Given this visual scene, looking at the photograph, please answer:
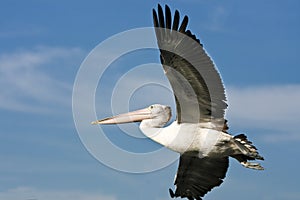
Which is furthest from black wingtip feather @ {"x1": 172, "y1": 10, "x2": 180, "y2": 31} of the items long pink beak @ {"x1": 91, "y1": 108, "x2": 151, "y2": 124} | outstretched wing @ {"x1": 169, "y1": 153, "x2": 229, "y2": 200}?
outstretched wing @ {"x1": 169, "y1": 153, "x2": 229, "y2": 200}

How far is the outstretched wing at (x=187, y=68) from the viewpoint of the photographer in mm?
13859

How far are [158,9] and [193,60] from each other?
4.11 ft

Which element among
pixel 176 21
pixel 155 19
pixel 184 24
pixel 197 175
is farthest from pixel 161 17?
pixel 197 175

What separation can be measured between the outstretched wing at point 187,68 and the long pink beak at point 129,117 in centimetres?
146

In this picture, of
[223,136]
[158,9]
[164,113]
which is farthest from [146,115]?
[158,9]

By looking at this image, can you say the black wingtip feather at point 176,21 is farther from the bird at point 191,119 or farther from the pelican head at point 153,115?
the pelican head at point 153,115

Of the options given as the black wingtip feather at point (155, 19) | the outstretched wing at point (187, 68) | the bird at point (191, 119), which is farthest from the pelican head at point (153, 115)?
the black wingtip feather at point (155, 19)

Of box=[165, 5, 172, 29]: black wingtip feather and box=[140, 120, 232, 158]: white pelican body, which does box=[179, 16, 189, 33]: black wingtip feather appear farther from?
box=[140, 120, 232, 158]: white pelican body

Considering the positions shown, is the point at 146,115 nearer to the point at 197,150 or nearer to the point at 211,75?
the point at 197,150

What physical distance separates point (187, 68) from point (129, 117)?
320cm

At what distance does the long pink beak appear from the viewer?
53.6 feet

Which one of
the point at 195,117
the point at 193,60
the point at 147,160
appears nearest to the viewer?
the point at 193,60

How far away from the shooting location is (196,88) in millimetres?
14508

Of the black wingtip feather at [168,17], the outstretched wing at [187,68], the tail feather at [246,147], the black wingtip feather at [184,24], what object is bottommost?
the tail feather at [246,147]
